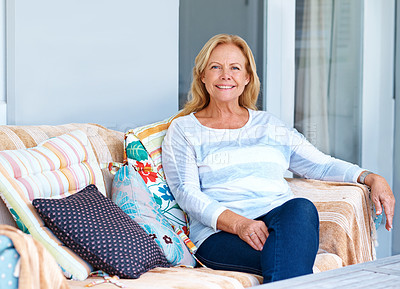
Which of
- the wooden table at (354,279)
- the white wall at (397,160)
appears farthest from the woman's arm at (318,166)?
the white wall at (397,160)

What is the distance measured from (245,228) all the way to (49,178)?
2.32 feet

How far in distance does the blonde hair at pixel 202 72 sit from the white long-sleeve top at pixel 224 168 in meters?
0.14

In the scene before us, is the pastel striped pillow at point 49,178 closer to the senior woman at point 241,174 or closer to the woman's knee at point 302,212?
the senior woman at point 241,174

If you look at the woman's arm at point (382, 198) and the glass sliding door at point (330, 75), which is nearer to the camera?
the woman's arm at point (382, 198)

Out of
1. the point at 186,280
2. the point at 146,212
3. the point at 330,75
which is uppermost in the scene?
the point at 330,75

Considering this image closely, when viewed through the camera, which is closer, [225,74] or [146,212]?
[146,212]

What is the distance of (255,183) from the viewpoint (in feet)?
7.06

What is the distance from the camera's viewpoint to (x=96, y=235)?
1623 mm

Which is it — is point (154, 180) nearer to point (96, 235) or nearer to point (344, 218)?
point (96, 235)

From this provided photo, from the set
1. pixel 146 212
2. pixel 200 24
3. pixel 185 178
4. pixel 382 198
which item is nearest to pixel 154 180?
pixel 185 178

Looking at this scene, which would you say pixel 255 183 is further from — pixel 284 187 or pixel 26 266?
pixel 26 266

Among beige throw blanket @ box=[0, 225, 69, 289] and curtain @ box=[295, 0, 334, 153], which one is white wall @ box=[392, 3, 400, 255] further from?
beige throw blanket @ box=[0, 225, 69, 289]

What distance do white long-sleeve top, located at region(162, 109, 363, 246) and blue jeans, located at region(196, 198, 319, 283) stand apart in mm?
89

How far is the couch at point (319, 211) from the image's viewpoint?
1.67 metres
